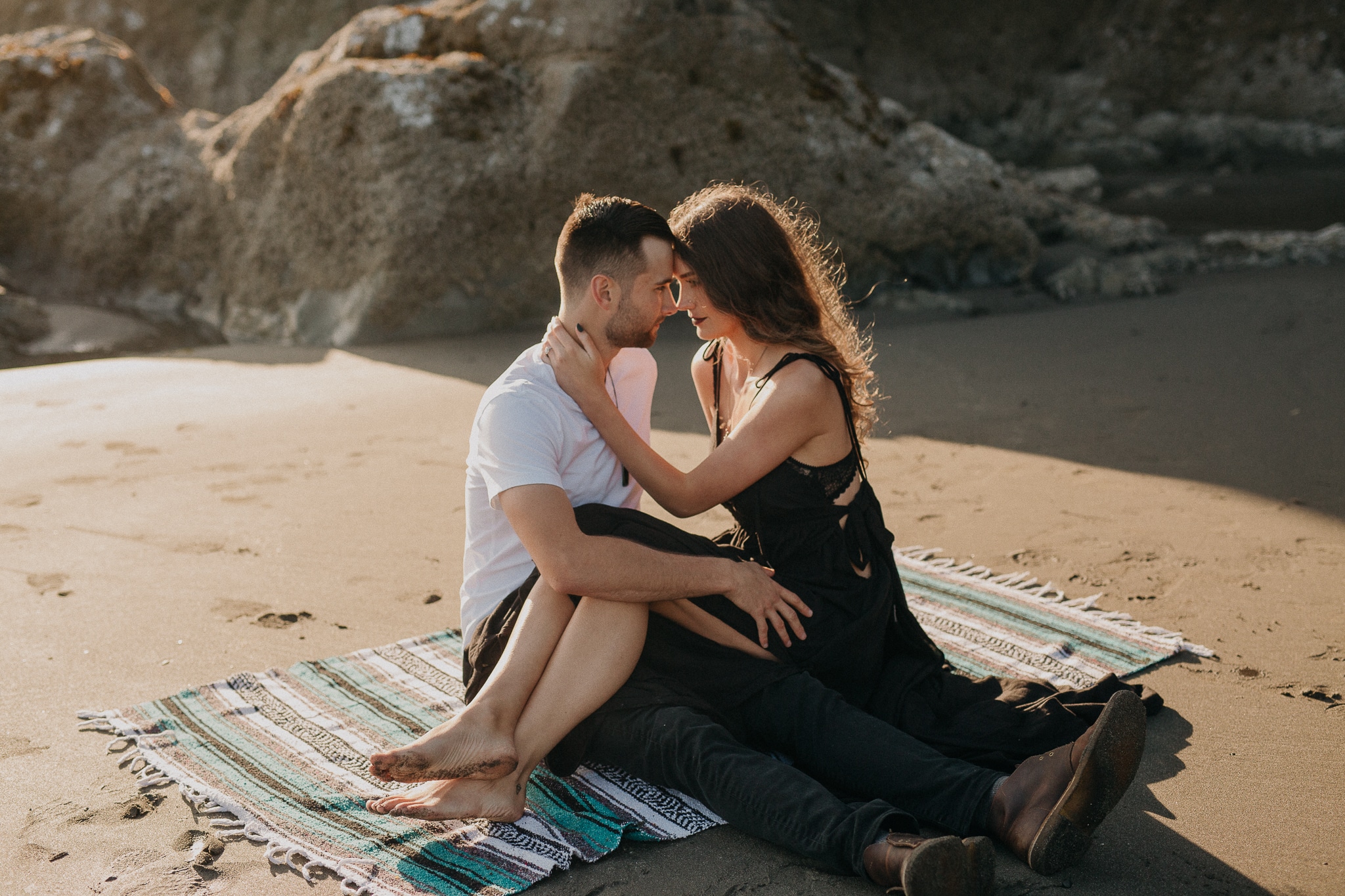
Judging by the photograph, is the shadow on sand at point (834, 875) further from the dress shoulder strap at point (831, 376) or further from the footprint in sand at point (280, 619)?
the footprint in sand at point (280, 619)

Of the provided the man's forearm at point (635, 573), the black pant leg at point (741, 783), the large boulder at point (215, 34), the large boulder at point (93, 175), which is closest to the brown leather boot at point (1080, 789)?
the black pant leg at point (741, 783)

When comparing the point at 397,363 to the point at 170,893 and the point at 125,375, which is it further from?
the point at 170,893

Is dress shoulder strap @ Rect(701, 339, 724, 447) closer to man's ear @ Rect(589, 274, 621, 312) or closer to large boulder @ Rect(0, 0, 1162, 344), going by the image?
man's ear @ Rect(589, 274, 621, 312)

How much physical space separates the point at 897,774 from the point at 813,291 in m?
1.28

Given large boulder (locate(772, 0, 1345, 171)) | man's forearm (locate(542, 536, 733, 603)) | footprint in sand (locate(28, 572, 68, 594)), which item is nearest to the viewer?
man's forearm (locate(542, 536, 733, 603))

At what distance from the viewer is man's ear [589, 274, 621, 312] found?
2736mm

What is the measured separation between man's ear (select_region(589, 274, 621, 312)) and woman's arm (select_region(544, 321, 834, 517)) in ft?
0.48

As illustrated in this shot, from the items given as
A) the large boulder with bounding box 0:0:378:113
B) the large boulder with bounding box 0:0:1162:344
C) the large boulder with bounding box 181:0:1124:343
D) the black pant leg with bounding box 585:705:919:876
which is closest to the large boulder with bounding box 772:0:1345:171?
the large boulder with bounding box 0:0:378:113

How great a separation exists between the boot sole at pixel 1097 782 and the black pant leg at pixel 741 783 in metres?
0.26

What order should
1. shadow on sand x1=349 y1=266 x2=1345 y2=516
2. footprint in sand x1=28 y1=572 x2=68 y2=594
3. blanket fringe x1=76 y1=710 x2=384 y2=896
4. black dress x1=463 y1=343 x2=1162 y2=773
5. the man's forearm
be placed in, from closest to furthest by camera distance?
blanket fringe x1=76 y1=710 x2=384 y2=896, the man's forearm, black dress x1=463 y1=343 x2=1162 y2=773, footprint in sand x1=28 y1=572 x2=68 y2=594, shadow on sand x1=349 y1=266 x2=1345 y2=516

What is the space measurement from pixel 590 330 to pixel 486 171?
611 centimetres

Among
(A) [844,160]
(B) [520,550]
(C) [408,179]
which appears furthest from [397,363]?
(B) [520,550]

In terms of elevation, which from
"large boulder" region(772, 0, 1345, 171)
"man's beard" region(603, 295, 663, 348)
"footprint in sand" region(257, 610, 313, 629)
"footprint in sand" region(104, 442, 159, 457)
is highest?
"large boulder" region(772, 0, 1345, 171)

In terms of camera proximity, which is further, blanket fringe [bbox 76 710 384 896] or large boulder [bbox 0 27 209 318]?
large boulder [bbox 0 27 209 318]
